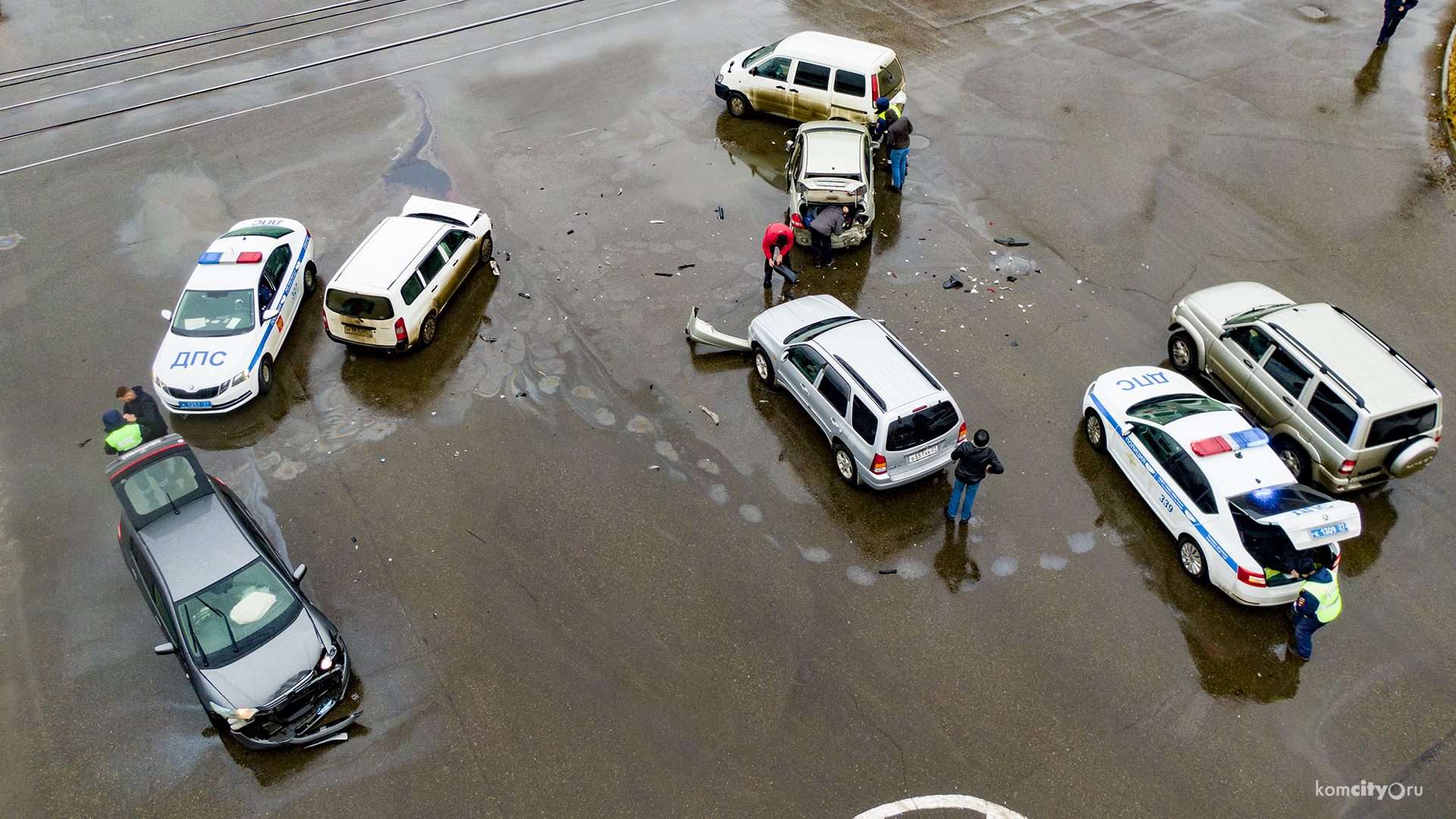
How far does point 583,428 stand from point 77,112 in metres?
17.2

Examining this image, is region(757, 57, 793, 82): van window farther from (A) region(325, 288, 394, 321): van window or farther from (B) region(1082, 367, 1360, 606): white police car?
(B) region(1082, 367, 1360, 606): white police car

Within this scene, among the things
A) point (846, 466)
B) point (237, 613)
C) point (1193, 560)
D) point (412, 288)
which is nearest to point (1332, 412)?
point (1193, 560)

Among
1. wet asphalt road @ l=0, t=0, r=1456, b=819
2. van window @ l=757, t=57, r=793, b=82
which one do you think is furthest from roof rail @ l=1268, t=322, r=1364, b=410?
van window @ l=757, t=57, r=793, b=82

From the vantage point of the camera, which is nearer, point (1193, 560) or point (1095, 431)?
point (1193, 560)

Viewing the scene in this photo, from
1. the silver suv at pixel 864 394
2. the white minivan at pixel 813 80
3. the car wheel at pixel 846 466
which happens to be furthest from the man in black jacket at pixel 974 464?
the white minivan at pixel 813 80

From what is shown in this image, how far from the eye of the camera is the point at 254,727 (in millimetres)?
8562

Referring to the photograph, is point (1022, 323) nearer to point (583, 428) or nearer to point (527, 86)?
point (583, 428)

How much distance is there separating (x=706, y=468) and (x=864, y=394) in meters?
2.53

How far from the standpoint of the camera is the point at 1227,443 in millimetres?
9992

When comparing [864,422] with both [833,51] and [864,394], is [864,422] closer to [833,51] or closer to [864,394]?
[864,394]

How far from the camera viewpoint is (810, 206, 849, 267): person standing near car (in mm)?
14312

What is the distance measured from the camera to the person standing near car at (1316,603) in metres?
8.83

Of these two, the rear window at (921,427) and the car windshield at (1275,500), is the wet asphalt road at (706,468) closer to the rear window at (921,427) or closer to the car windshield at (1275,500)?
the rear window at (921,427)

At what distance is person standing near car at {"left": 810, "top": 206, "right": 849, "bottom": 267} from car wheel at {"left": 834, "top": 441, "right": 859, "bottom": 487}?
4607 mm
